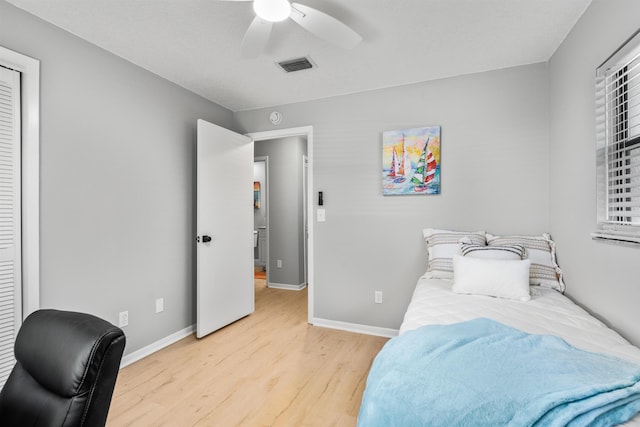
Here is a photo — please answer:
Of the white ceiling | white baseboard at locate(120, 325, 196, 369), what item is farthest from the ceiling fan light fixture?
white baseboard at locate(120, 325, 196, 369)

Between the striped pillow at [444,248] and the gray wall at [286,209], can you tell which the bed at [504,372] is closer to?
the striped pillow at [444,248]

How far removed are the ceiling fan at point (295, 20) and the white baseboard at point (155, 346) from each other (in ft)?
7.99

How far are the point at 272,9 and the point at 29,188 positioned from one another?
1792 millimetres

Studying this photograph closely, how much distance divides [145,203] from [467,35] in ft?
9.23

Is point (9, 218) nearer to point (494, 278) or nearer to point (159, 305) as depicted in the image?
point (159, 305)

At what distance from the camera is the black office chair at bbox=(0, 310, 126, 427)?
30.9 inches

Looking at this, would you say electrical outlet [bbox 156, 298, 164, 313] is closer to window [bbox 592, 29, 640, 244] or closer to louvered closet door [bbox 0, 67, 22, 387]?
louvered closet door [bbox 0, 67, 22, 387]

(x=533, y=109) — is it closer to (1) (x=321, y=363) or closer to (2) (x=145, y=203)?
(1) (x=321, y=363)

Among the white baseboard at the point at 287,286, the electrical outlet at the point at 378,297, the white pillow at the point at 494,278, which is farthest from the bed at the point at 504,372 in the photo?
the white baseboard at the point at 287,286

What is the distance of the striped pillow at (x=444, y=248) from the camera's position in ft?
8.29

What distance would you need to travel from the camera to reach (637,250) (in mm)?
1433

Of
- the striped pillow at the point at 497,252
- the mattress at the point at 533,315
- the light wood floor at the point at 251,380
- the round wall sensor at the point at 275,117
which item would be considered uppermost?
the round wall sensor at the point at 275,117

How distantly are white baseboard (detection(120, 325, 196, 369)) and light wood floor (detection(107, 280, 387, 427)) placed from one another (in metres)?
0.06

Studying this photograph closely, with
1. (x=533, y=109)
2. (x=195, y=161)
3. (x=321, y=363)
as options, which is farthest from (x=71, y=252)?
(x=533, y=109)
